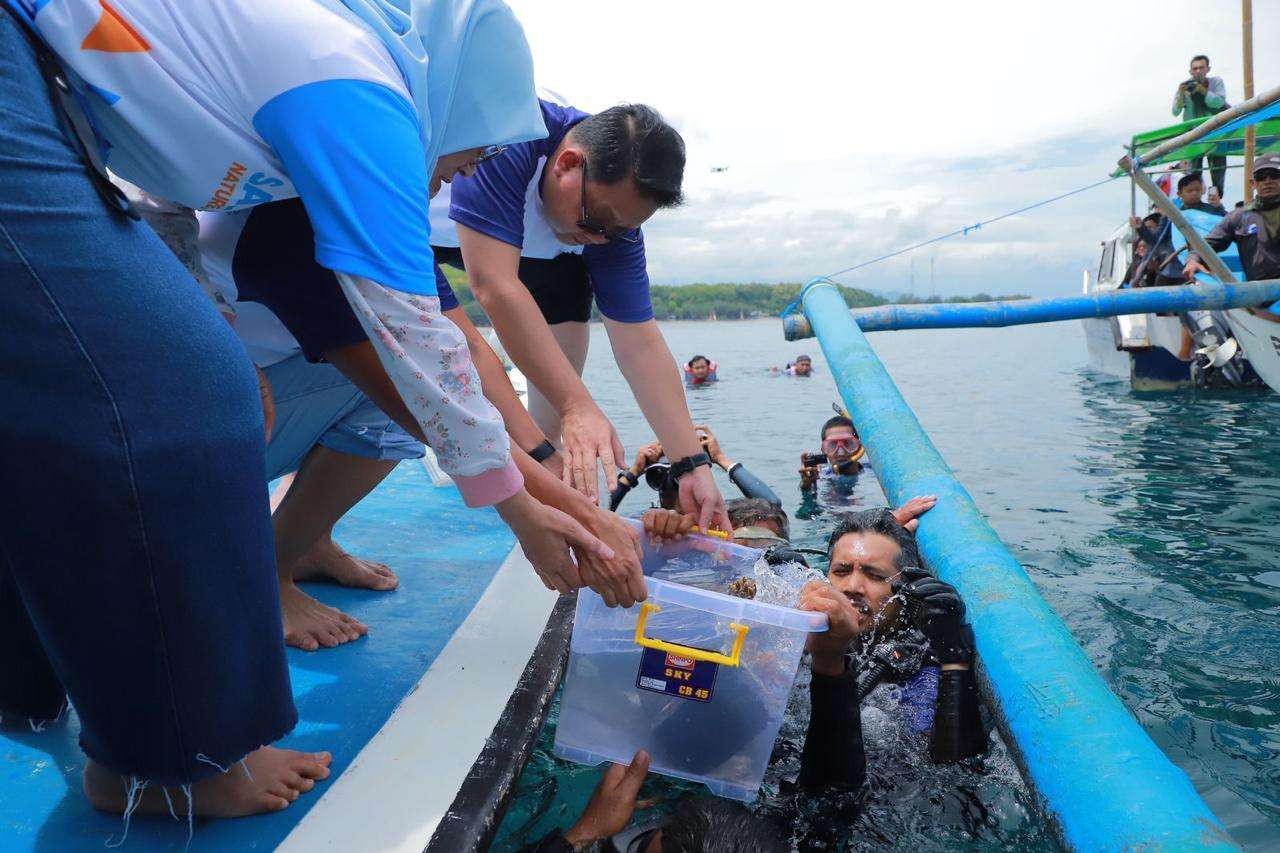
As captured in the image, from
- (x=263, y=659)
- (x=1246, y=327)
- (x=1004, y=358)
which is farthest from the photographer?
(x=1004, y=358)

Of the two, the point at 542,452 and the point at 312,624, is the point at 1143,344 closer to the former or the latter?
the point at 542,452

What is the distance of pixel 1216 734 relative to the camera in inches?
105

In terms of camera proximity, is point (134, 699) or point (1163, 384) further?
point (1163, 384)

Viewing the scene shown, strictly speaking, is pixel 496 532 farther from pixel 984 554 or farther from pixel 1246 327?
Result: pixel 1246 327

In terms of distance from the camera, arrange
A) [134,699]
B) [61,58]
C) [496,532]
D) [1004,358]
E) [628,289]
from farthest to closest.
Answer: [1004,358], [496,532], [628,289], [134,699], [61,58]

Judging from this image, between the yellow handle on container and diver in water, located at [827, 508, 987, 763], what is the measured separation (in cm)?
37

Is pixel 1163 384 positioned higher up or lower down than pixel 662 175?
lower down

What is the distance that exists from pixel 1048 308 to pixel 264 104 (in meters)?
5.50

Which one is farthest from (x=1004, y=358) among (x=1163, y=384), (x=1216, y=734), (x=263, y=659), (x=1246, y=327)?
(x=263, y=659)

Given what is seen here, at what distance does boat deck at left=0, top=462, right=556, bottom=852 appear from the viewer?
59.5 inches

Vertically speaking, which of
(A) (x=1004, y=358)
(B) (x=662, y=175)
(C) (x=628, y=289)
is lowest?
(A) (x=1004, y=358)

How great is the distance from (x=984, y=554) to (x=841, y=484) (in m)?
3.90

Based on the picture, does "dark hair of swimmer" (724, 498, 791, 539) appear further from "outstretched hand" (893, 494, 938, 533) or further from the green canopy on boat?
the green canopy on boat

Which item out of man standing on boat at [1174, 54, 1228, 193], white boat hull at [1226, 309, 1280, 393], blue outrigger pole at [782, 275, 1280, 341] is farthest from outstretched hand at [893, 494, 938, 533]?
man standing on boat at [1174, 54, 1228, 193]
